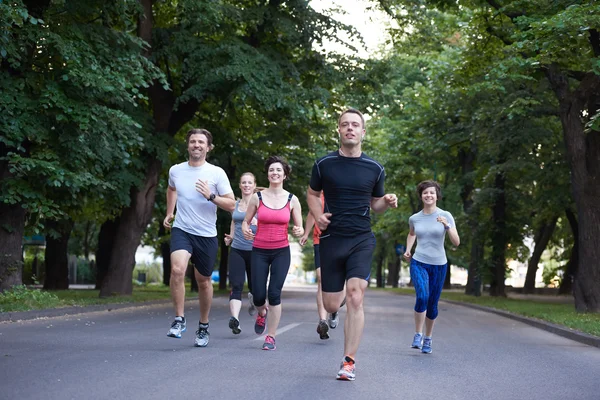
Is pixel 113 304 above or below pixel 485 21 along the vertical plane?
below

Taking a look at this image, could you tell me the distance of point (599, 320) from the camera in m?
17.9

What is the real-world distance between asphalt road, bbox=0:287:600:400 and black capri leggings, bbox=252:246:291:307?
67cm

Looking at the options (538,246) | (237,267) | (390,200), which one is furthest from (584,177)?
(538,246)

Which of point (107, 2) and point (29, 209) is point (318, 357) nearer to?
point (29, 209)

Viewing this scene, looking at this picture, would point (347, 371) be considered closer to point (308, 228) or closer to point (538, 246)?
point (308, 228)

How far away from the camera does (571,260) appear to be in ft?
132

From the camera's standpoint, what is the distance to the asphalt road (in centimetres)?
705

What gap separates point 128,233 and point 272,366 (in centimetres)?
1671

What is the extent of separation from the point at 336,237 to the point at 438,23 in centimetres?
2188

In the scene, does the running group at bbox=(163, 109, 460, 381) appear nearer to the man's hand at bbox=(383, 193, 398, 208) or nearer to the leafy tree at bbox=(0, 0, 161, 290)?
the man's hand at bbox=(383, 193, 398, 208)

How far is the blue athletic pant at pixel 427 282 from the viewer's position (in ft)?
36.1

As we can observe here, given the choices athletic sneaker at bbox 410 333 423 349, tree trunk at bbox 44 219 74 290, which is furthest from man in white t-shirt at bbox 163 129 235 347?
tree trunk at bbox 44 219 74 290

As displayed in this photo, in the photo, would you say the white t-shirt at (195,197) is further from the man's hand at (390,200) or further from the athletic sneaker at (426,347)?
the athletic sneaker at (426,347)

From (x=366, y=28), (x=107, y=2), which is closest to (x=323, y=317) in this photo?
(x=107, y=2)
